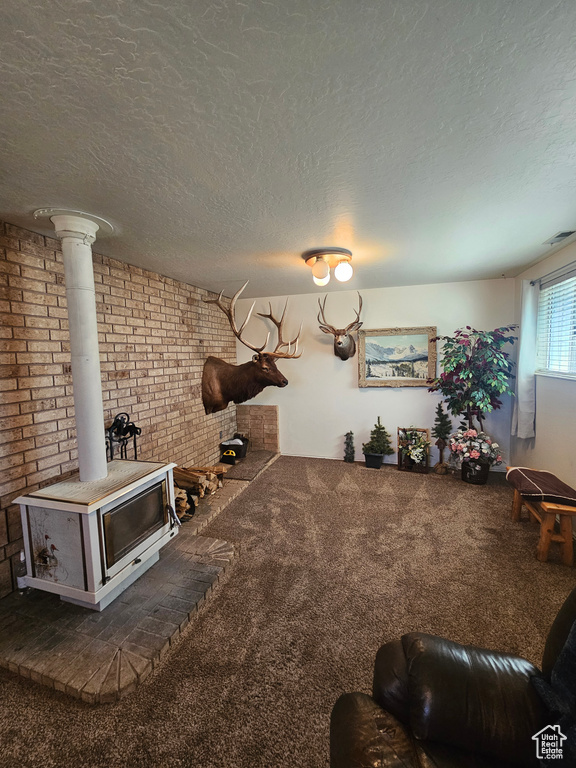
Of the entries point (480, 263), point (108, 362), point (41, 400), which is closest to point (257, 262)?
point (108, 362)

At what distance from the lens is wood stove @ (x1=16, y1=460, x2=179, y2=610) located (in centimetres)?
166

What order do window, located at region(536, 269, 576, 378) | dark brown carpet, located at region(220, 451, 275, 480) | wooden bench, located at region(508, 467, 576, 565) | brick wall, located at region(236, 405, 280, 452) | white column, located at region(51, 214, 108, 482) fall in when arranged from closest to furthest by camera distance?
1. white column, located at region(51, 214, 108, 482)
2. wooden bench, located at region(508, 467, 576, 565)
3. window, located at region(536, 269, 576, 378)
4. dark brown carpet, located at region(220, 451, 275, 480)
5. brick wall, located at region(236, 405, 280, 452)

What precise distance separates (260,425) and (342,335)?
1929mm

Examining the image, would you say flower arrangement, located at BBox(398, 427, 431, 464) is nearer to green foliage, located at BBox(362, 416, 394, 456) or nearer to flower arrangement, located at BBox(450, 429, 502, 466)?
green foliage, located at BBox(362, 416, 394, 456)

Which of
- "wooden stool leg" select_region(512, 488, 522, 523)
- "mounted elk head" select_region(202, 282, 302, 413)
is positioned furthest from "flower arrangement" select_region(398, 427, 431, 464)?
"mounted elk head" select_region(202, 282, 302, 413)

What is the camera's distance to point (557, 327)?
293 cm

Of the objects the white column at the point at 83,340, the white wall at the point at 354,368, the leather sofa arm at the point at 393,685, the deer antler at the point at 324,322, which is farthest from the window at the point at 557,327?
the white column at the point at 83,340

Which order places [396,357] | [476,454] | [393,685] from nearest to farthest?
[393,685] < [476,454] < [396,357]

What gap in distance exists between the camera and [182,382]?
358 centimetres

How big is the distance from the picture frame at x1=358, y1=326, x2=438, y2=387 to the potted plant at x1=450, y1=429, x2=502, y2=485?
88 centimetres

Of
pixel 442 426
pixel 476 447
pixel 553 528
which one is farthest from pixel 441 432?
pixel 553 528

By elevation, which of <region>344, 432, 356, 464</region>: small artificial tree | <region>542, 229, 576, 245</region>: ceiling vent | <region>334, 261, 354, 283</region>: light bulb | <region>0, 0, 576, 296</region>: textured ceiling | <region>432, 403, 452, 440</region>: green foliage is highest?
<region>542, 229, 576, 245</region>: ceiling vent

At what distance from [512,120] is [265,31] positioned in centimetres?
100

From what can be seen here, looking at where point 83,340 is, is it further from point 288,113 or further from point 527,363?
point 527,363
